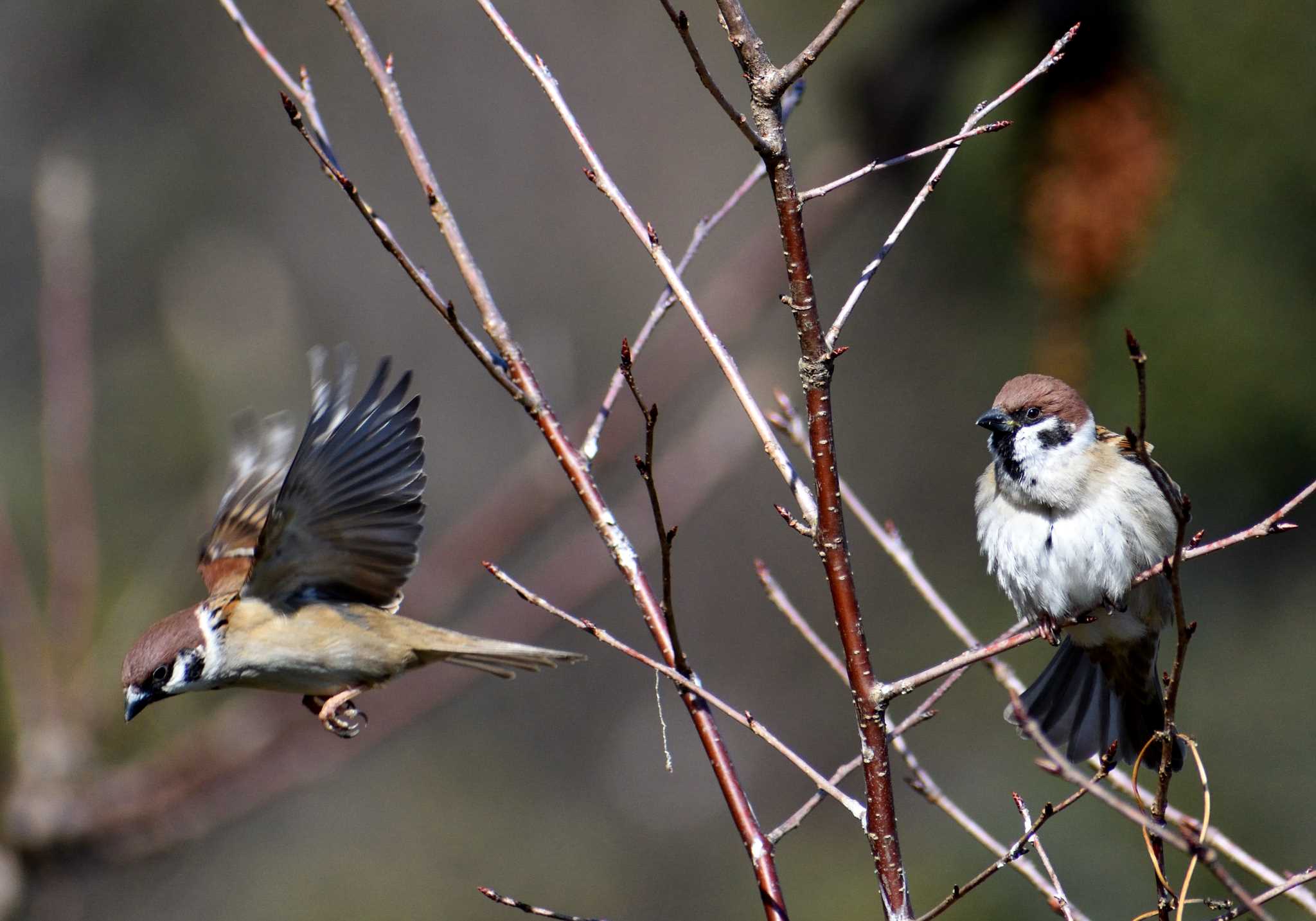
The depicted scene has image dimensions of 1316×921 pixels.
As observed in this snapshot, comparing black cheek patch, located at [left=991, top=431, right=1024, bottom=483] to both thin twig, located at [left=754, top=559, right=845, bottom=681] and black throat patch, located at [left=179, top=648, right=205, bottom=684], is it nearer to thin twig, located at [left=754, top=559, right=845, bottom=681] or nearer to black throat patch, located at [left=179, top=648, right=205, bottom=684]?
thin twig, located at [left=754, top=559, right=845, bottom=681]

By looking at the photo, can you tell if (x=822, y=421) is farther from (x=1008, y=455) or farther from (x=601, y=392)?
(x=601, y=392)

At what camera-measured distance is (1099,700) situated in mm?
2869

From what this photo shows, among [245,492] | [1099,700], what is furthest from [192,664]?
[1099,700]

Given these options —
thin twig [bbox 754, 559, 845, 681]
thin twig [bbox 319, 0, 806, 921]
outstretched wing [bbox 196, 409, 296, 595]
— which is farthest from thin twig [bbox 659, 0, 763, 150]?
outstretched wing [bbox 196, 409, 296, 595]

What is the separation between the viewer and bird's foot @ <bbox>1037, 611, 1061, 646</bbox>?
7.52 ft

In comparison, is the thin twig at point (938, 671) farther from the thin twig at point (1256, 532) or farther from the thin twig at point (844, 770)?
the thin twig at point (1256, 532)

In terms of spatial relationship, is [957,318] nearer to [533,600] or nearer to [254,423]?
Answer: [254,423]

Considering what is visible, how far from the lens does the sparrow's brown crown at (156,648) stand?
8.02ft

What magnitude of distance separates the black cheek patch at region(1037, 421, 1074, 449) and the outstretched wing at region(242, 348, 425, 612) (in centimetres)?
133

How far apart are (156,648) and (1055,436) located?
192 centimetres

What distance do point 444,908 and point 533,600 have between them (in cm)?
720

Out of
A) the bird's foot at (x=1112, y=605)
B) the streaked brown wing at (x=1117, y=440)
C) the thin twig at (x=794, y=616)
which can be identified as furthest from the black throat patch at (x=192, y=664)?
the streaked brown wing at (x=1117, y=440)

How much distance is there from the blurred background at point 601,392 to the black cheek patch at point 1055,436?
738mm

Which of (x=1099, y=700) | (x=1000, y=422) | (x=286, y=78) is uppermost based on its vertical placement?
(x=286, y=78)
